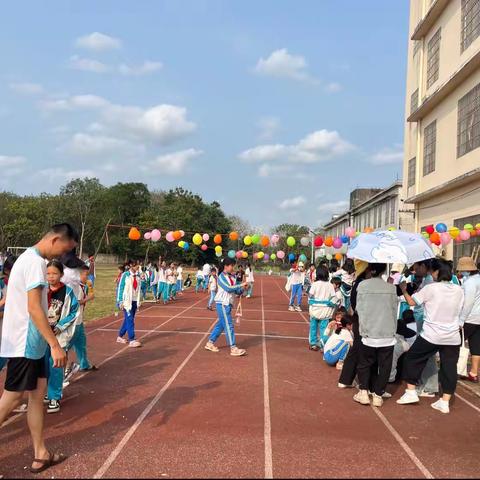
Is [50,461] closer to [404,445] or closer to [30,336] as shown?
[30,336]

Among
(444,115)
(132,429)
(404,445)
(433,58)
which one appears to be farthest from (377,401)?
(433,58)

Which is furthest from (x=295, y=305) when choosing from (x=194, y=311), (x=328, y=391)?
(x=328, y=391)

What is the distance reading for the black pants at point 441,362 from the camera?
17.2ft

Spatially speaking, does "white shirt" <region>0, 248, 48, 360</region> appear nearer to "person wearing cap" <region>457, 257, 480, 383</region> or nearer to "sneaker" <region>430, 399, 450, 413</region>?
"sneaker" <region>430, 399, 450, 413</region>

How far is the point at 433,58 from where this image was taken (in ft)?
59.4

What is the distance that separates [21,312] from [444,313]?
4499mm

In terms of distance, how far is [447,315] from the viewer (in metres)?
5.26

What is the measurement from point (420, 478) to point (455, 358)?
2051 millimetres

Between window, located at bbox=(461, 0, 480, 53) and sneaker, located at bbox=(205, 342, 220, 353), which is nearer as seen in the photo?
sneaker, located at bbox=(205, 342, 220, 353)

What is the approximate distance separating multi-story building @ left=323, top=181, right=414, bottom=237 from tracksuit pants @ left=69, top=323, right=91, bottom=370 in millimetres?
17548

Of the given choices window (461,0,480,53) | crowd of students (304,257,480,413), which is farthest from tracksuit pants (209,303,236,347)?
window (461,0,480,53)

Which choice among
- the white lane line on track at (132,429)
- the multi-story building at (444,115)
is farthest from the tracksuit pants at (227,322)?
the multi-story building at (444,115)

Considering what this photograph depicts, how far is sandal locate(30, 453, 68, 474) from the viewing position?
139 inches

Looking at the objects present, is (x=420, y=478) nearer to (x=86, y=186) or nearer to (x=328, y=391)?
(x=328, y=391)
